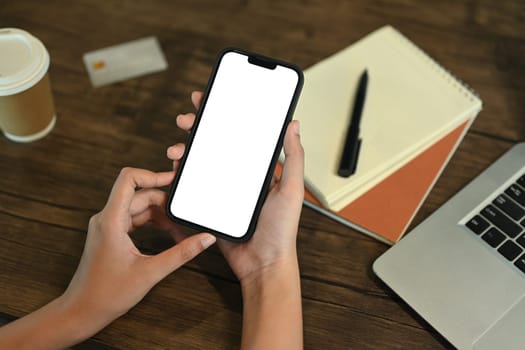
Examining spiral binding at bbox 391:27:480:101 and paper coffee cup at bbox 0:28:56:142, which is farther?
spiral binding at bbox 391:27:480:101

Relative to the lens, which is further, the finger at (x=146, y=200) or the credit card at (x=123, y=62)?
the credit card at (x=123, y=62)

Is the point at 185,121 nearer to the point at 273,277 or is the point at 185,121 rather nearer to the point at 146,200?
the point at 146,200

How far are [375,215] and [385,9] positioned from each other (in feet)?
1.28

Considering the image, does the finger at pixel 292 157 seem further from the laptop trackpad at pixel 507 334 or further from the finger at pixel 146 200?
the laptop trackpad at pixel 507 334

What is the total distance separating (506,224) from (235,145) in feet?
1.09

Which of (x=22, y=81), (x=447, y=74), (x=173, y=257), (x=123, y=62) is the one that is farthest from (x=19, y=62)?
(x=447, y=74)

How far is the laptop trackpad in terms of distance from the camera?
600 mm

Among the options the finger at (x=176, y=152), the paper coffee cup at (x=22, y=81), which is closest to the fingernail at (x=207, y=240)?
the finger at (x=176, y=152)

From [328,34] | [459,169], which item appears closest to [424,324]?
[459,169]

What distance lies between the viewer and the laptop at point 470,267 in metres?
0.61

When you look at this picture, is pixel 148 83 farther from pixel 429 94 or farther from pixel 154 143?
pixel 429 94

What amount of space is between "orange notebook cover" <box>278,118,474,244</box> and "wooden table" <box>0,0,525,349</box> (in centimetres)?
1

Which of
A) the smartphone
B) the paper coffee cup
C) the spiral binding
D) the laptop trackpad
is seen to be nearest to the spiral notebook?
the spiral binding

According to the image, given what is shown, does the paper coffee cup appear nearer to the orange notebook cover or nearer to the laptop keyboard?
the orange notebook cover
